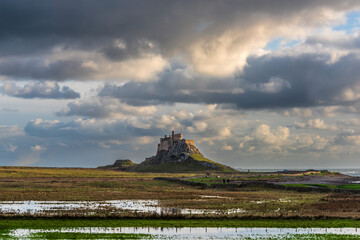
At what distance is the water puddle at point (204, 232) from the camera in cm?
3341

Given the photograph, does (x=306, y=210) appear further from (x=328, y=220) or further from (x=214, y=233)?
(x=214, y=233)

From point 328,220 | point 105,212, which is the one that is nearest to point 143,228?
point 105,212

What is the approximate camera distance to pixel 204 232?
35219 mm

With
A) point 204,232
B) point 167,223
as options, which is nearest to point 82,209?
point 167,223

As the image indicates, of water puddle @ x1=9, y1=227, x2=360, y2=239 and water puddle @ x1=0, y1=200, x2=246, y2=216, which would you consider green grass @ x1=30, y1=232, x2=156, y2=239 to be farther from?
water puddle @ x1=0, y1=200, x2=246, y2=216

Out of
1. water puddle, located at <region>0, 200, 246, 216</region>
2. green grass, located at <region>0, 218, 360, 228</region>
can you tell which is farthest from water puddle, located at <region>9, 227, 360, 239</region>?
water puddle, located at <region>0, 200, 246, 216</region>

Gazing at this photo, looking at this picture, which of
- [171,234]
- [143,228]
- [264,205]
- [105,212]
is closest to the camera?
[171,234]

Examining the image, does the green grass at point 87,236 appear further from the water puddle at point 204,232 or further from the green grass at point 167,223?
the green grass at point 167,223

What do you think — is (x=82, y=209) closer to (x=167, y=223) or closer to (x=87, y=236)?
(x=167, y=223)

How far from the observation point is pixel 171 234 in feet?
112

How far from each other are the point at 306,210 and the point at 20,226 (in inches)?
1163

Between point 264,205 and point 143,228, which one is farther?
point 264,205

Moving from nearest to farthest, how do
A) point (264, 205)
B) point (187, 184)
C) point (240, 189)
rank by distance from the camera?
point (264, 205) < point (240, 189) < point (187, 184)

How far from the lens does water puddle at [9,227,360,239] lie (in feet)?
110
